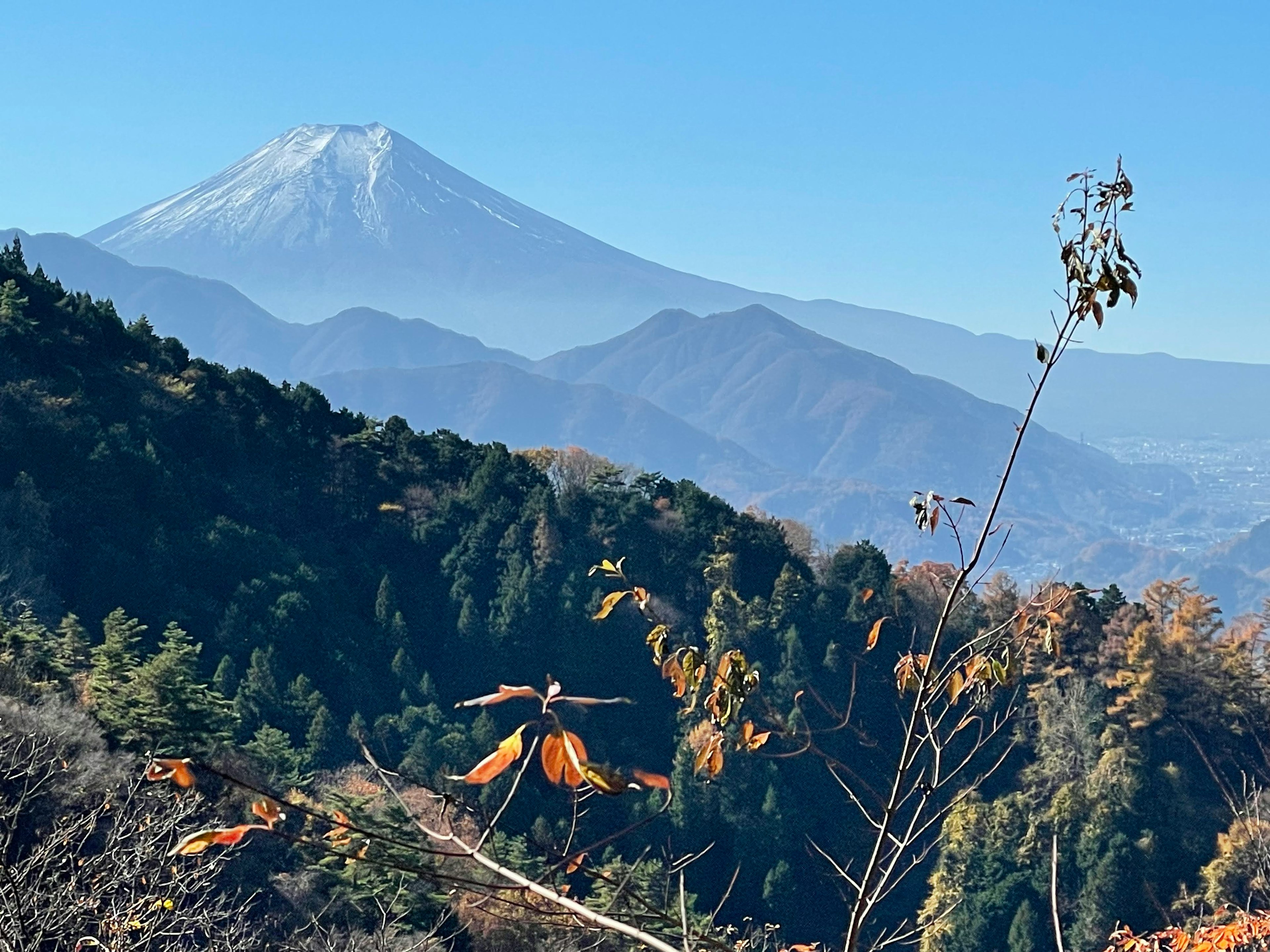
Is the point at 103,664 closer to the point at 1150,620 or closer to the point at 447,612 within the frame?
the point at 447,612

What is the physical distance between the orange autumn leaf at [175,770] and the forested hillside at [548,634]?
46.1 feet

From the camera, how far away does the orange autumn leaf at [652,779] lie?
6.59 feet

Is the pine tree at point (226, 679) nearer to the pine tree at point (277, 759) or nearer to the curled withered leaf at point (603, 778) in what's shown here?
the pine tree at point (277, 759)

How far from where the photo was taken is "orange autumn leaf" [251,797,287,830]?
84.7 inches

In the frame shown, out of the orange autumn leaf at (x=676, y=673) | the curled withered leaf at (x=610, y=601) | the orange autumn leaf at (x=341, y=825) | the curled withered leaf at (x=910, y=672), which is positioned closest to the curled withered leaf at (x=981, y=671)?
the curled withered leaf at (x=910, y=672)

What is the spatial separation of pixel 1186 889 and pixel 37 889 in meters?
19.9

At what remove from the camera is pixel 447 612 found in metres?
27.5

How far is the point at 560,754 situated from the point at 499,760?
79 mm

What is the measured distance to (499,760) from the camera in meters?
1.70

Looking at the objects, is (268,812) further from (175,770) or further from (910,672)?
(910,672)

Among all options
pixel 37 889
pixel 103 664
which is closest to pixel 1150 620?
pixel 103 664

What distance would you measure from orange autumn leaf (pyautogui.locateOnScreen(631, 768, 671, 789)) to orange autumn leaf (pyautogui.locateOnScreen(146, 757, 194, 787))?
2.24ft

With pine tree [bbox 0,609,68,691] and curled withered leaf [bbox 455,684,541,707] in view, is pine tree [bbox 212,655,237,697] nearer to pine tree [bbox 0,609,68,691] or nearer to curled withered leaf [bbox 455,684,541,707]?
pine tree [bbox 0,609,68,691]

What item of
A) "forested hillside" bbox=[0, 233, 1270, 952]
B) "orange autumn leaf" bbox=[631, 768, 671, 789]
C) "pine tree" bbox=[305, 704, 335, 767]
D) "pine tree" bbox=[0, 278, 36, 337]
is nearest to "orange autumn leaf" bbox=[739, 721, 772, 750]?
"orange autumn leaf" bbox=[631, 768, 671, 789]
